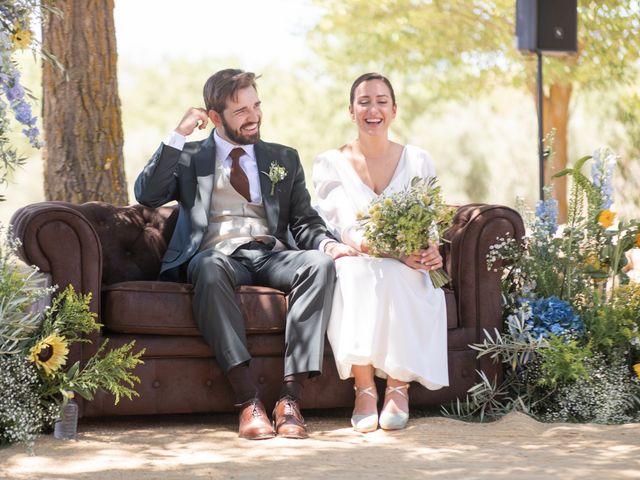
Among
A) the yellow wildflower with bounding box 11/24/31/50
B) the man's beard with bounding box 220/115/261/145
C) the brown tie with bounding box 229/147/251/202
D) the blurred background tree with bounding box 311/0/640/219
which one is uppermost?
the blurred background tree with bounding box 311/0/640/219

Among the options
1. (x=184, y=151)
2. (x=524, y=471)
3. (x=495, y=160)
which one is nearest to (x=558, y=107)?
(x=495, y=160)

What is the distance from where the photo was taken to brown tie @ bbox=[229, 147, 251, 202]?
14.6 feet

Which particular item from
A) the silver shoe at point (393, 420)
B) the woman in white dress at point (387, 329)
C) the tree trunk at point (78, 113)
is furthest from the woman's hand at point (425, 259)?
the tree trunk at point (78, 113)

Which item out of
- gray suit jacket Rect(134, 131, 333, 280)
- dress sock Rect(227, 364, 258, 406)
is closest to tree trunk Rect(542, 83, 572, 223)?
gray suit jacket Rect(134, 131, 333, 280)

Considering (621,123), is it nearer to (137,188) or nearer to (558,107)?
(558,107)

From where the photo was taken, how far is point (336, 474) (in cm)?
328

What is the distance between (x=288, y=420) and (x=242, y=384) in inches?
8.8

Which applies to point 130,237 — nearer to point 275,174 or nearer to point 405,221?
point 275,174

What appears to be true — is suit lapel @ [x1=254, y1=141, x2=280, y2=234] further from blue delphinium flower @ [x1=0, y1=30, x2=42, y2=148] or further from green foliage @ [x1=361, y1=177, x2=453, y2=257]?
blue delphinium flower @ [x1=0, y1=30, x2=42, y2=148]

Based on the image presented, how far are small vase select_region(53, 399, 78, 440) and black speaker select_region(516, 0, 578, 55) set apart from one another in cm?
381

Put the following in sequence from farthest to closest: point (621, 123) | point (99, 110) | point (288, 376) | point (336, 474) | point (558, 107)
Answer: point (621, 123)
point (558, 107)
point (99, 110)
point (288, 376)
point (336, 474)

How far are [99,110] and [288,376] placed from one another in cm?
225

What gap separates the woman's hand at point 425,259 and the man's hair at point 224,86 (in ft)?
3.29

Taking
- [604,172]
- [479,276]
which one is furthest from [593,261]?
[479,276]
